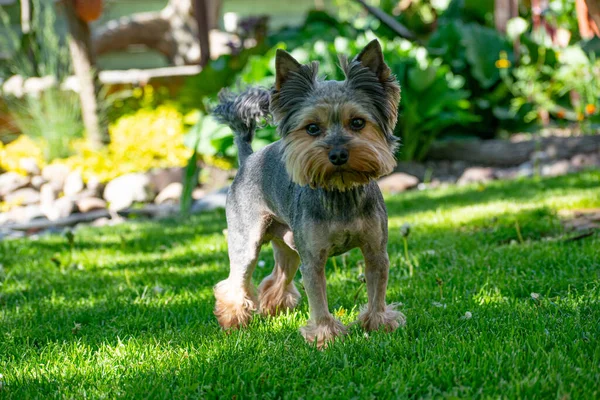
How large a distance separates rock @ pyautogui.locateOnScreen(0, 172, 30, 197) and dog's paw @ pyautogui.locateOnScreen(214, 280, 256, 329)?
721 centimetres

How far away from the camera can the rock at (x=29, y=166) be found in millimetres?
10672

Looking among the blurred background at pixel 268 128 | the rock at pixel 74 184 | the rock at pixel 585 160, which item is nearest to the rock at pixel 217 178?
the blurred background at pixel 268 128

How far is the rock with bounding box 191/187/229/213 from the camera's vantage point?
28.8 ft

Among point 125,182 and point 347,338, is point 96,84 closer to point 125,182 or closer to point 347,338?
point 125,182

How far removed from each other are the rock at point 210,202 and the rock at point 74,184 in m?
1.96

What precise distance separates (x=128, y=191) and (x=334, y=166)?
691 cm

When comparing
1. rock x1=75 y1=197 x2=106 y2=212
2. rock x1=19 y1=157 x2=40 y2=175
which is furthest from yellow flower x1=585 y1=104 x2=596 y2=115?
rock x1=19 y1=157 x2=40 y2=175

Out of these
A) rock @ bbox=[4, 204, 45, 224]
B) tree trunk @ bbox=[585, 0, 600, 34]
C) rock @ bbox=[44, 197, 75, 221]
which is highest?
tree trunk @ bbox=[585, 0, 600, 34]

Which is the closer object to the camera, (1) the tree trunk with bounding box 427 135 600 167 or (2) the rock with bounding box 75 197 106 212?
(2) the rock with bounding box 75 197 106 212

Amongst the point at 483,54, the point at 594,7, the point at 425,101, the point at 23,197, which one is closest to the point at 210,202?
the point at 23,197

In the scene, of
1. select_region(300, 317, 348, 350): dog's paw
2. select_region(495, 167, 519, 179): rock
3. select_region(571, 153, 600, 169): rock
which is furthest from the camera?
select_region(495, 167, 519, 179): rock

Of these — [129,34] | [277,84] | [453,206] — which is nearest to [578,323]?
[277,84]

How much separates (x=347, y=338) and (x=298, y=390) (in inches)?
24.2

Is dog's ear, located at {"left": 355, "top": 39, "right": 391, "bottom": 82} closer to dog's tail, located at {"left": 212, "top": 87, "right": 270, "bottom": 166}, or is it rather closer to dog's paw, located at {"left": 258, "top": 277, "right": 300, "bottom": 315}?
dog's tail, located at {"left": 212, "top": 87, "right": 270, "bottom": 166}
